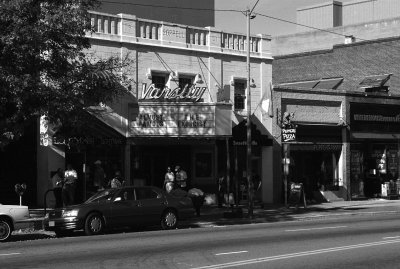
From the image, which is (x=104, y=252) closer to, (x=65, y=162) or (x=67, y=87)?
(x=67, y=87)

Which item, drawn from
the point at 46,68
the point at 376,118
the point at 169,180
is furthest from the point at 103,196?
the point at 376,118

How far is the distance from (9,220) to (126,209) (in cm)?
363

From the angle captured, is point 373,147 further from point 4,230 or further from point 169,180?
point 4,230

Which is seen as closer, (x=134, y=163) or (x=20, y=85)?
(x=20, y=85)

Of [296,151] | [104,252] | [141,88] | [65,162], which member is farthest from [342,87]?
[104,252]

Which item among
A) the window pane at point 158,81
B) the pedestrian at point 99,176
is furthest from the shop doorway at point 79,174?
the window pane at point 158,81

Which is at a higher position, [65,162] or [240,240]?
[65,162]

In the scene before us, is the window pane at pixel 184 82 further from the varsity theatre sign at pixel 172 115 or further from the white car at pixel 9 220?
the white car at pixel 9 220

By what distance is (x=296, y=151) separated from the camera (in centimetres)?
3419

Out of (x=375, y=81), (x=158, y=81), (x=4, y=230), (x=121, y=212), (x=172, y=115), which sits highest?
(x=375, y=81)

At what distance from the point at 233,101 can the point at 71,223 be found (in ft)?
46.0

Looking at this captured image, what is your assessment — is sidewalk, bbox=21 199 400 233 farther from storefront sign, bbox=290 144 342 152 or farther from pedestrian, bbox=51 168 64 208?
storefront sign, bbox=290 144 342 152

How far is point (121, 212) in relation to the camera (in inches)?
782

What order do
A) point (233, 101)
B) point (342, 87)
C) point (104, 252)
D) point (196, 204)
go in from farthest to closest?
point (342, 87) < point (233, 101) < point (196, 204) < point (104, 252)
